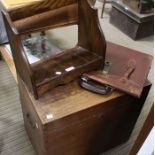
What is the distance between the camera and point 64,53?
1.15 m

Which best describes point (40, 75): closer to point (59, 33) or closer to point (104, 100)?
point (104, 100)

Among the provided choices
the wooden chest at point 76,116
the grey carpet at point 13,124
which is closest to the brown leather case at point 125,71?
the wooden chest at point 76,116

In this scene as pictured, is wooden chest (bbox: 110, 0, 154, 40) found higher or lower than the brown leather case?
lower

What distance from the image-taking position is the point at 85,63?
41.2 inches

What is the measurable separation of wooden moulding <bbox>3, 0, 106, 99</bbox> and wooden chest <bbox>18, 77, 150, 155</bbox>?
0.20ft

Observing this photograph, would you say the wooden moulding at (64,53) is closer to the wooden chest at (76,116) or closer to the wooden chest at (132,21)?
the wooden chest at (76,116)

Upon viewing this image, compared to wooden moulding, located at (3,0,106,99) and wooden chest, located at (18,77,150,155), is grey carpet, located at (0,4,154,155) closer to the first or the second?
wooden chest, located at (18,77,150,155)

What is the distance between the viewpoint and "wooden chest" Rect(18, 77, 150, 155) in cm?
94

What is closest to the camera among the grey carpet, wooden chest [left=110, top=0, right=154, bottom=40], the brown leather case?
the brown leather case

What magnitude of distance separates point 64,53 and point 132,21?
1513 mm

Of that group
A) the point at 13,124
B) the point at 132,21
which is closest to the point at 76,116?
the point at 13,124

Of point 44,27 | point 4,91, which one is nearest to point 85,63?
point 44,27

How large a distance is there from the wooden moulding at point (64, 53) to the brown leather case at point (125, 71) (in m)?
0.08

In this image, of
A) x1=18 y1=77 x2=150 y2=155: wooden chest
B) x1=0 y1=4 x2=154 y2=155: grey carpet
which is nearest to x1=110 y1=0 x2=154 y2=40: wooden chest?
x1=0 y1=4 x2=154 y2=155: grey carpet
